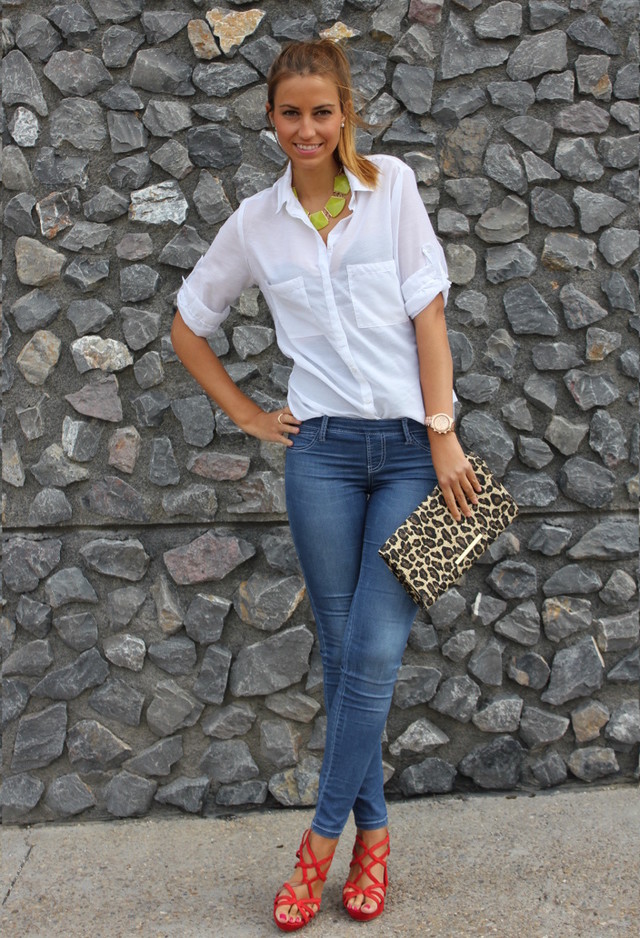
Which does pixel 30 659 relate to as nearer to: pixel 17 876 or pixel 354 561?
pixel 17 876

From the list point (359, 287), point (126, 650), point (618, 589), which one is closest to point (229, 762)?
point (126, 650)

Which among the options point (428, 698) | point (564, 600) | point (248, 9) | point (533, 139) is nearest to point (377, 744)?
point (428, 698)

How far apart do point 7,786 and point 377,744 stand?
1.43 metres

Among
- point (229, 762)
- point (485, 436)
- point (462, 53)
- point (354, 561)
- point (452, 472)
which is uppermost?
point (462, 53)

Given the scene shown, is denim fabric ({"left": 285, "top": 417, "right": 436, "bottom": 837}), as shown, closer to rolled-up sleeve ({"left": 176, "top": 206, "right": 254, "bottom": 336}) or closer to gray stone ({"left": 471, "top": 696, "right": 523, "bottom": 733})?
rolled-up sleeve ({"left": 176, "top": 206, "right": 254, "bottom": 336})

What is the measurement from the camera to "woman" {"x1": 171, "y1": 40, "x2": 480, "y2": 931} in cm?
220

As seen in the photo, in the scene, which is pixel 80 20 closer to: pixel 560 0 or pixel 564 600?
pixel 560 0

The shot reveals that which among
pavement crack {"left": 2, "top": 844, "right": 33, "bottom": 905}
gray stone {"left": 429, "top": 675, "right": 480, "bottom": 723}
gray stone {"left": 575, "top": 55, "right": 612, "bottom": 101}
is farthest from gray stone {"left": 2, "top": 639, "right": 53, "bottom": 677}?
gray stone {"left": 575, "top": 55, "right": 612, "bottom": 101}

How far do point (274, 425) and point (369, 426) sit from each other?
0.31m

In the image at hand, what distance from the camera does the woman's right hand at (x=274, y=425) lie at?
7.76 ft

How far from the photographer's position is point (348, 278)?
7.22 feet

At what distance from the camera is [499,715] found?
312cm

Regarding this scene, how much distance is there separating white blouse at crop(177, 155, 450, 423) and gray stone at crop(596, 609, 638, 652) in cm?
127

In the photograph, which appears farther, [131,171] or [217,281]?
[131,171]
